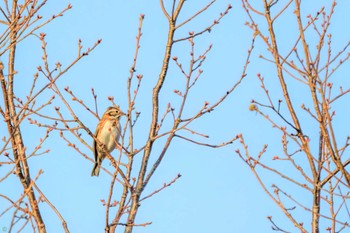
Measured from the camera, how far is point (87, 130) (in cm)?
682

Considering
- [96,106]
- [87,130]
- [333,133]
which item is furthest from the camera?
[87,130]

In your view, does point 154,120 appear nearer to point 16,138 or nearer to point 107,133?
point 16,138

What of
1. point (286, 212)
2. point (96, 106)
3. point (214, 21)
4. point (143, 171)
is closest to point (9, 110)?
point (96, 106)

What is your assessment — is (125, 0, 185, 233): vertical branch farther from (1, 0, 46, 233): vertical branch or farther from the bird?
the bird

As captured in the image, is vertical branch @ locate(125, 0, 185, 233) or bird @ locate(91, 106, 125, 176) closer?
vertical branch @ locate(125, 0, 185, 233)

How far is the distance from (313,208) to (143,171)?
131cm

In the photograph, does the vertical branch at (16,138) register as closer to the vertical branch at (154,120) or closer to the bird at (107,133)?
the vertical branch at (154,120)

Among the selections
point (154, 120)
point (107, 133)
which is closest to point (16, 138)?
point (154, 120)

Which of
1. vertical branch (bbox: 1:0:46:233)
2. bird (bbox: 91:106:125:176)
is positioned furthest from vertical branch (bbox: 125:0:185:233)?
bird (bbox: 91:106:125:176)

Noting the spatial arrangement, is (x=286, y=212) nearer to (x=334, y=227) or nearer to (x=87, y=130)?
(x=334, y=227)

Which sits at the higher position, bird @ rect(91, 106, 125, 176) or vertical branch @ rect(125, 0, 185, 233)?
bird @ rect(91, 106, 125, 176)

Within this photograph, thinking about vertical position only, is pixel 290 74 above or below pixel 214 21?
below

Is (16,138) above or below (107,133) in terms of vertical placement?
below

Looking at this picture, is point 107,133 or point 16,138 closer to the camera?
point 16,138
